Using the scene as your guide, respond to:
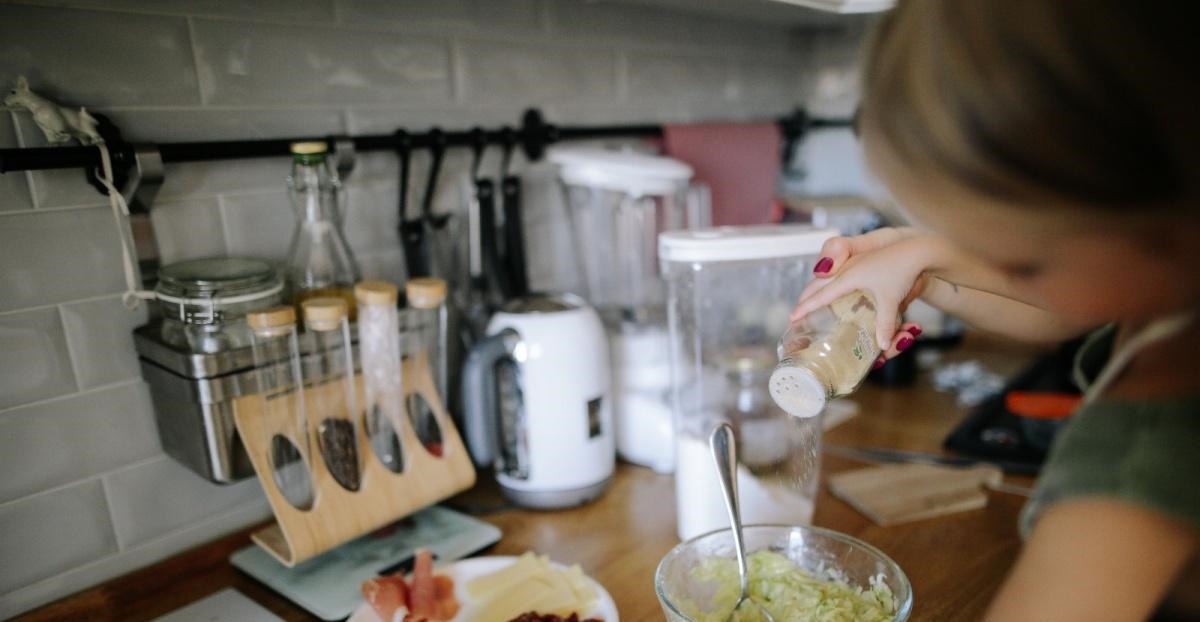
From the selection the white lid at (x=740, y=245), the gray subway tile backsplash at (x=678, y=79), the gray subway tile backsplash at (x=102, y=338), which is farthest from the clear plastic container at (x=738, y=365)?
the gray subway tile backsplash at (x=102, y=338)

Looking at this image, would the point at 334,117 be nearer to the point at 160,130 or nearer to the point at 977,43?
the point at 160,130

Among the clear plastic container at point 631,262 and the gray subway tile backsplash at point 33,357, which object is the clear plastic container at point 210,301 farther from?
the clear plastic container at point 631,262

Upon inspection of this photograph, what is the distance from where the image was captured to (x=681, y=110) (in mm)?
1371

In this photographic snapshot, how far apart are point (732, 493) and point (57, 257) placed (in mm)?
639

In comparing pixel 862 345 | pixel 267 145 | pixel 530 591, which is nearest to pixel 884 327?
pixel 862 345

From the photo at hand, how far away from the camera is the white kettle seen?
87 cm

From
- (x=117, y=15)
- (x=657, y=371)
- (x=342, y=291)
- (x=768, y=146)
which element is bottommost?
(x=657, y=371)

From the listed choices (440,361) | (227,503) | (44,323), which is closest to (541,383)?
(440,361)

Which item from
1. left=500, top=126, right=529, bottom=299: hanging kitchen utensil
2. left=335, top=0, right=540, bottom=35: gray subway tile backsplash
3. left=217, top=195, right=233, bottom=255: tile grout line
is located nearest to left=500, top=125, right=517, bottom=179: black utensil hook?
left=500, top=126, right=529, bottom=299: hanging kitchen utensil

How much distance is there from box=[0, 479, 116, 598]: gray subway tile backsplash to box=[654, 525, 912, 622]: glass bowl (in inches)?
21.7

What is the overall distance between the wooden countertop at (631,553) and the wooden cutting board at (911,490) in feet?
0.04

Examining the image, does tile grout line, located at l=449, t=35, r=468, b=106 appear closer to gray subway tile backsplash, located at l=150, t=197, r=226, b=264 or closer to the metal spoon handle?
gray subway tile backsplash, located at l=150, t=197, r=226, b=264

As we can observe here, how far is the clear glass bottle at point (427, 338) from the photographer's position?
83 centimetres

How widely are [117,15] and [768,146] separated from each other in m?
1.02
